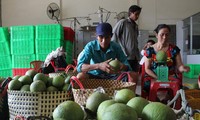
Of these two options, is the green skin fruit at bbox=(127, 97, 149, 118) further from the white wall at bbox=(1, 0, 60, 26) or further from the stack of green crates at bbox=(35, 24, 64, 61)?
the white wall at bbox=(1, 0, 60, 26)

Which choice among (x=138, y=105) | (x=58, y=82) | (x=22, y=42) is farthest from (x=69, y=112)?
(x=22, y=42)

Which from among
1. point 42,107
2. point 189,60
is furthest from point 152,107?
point 189,60

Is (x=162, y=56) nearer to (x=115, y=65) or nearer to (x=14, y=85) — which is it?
(x=115, y=65)

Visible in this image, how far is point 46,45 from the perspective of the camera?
16.5ft

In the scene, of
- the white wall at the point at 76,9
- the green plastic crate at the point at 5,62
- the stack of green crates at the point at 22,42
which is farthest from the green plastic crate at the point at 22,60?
the white wall at the point at 76,9

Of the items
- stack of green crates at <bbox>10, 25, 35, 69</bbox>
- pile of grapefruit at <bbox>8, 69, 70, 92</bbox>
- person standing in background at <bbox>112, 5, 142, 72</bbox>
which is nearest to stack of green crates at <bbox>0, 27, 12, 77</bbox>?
stack of green crates at <bbox>10, 25, 35, 69</bbox>

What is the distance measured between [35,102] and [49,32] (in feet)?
12.4

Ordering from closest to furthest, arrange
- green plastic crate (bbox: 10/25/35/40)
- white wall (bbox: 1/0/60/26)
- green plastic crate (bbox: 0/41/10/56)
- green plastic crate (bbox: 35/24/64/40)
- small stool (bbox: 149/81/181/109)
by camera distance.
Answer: small stool (bbox: 149/81/181/109)
green plastic crate (bbox: 35/24/64/40)
green plastic crate (bbox: 10/25/35/40)
green plastic crate (bbox: 0/41/10/56)
white wall (bbox: 1/0/60/26)

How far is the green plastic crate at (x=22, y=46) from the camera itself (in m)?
5.09

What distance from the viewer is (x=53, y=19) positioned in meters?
8.13

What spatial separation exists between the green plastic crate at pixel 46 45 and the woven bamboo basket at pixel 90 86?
3289 mm

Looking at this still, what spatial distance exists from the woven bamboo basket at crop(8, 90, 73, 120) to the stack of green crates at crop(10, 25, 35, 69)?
3.83 m

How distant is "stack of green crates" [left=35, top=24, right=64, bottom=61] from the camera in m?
4.96

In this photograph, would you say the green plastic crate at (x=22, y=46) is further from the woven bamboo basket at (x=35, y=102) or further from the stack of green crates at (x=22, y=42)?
the woven bamboo basket at (x=35, y=102)
